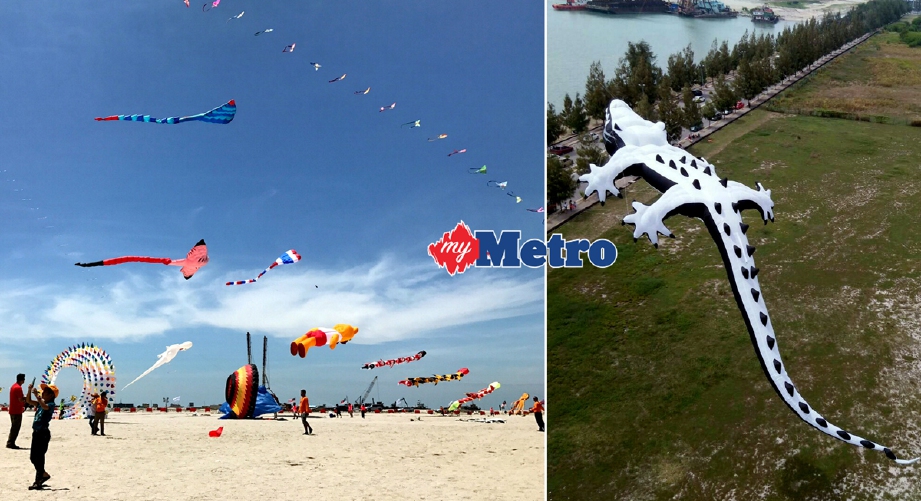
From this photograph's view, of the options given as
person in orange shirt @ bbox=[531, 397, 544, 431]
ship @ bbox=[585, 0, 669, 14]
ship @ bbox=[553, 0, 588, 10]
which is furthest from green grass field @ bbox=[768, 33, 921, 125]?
person in orange shirt @ bbox=[531, 397, 544, 431]

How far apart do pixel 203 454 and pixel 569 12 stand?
9.99 metres

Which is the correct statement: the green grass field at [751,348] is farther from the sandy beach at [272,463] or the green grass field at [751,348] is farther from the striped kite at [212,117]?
the striped kite at [212,117]

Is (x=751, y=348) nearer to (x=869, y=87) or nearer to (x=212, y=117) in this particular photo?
(x=869, y=87)

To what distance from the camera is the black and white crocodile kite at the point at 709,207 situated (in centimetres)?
858

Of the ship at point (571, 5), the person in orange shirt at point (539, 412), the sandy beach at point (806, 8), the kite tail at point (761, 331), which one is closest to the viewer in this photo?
the kite tail at point (761, 331)

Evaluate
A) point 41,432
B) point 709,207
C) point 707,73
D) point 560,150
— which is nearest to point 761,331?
point 709,207

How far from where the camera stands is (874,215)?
41.8 feet

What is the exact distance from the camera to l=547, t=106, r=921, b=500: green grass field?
10719mm

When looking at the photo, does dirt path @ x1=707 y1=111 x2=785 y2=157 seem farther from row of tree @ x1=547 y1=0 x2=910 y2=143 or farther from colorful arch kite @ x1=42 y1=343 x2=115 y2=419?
colorful arch kite @ x1=42 y1=343 x2=115 y2=419

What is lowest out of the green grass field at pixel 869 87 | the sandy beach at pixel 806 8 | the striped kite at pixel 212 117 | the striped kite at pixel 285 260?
the striped kite at pixel 285 260

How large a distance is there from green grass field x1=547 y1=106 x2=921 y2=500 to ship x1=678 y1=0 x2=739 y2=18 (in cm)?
324

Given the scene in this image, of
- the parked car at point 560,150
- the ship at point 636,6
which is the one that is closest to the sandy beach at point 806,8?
the ship at point 636,6

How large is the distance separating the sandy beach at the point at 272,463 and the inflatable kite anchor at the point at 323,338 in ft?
4.74

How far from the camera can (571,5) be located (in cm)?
1374
